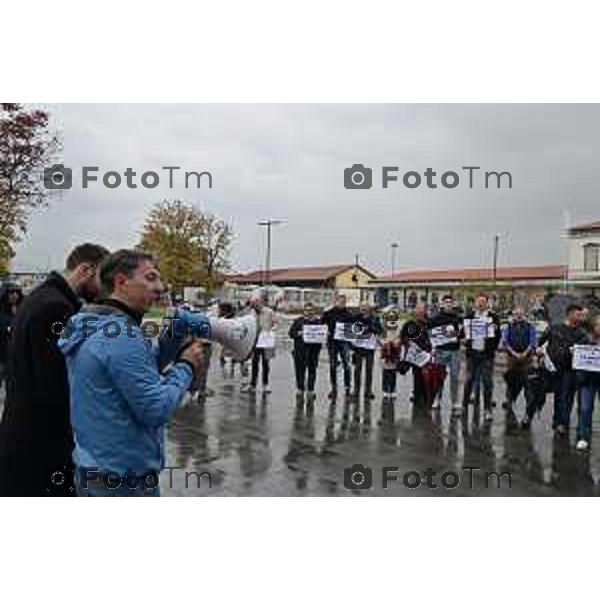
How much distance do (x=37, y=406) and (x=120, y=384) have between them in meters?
0.73

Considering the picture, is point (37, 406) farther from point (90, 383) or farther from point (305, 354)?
point (305, 354)

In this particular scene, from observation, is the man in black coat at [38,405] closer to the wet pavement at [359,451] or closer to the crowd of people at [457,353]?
the wet pavement at [359,451]

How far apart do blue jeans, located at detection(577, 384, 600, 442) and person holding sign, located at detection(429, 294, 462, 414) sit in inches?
91.5

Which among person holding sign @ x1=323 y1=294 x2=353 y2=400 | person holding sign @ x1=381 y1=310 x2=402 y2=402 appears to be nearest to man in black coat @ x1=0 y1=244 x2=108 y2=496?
person holding sign @ x1=381 y1=310 x2=402 y2=402

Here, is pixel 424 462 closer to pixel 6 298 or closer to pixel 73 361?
pixel 73 361

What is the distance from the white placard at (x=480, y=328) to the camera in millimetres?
10600

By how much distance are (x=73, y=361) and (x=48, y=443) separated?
67cm

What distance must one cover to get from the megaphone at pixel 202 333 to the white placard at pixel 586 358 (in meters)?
6.11

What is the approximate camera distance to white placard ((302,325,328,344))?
1202 centimetres

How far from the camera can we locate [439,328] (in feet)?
35.4

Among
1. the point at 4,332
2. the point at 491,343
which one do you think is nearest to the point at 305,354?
the point at 491,343

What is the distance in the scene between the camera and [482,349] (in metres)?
10.6

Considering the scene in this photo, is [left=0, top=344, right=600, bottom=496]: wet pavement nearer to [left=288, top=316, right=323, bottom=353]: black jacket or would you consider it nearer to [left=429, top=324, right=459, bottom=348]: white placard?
[left=288, top=316, right=323, bottom=353]: black jacket

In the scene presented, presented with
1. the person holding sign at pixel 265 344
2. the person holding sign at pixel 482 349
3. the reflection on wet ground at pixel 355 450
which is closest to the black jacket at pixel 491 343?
the person holding sign at pixel 482 349
